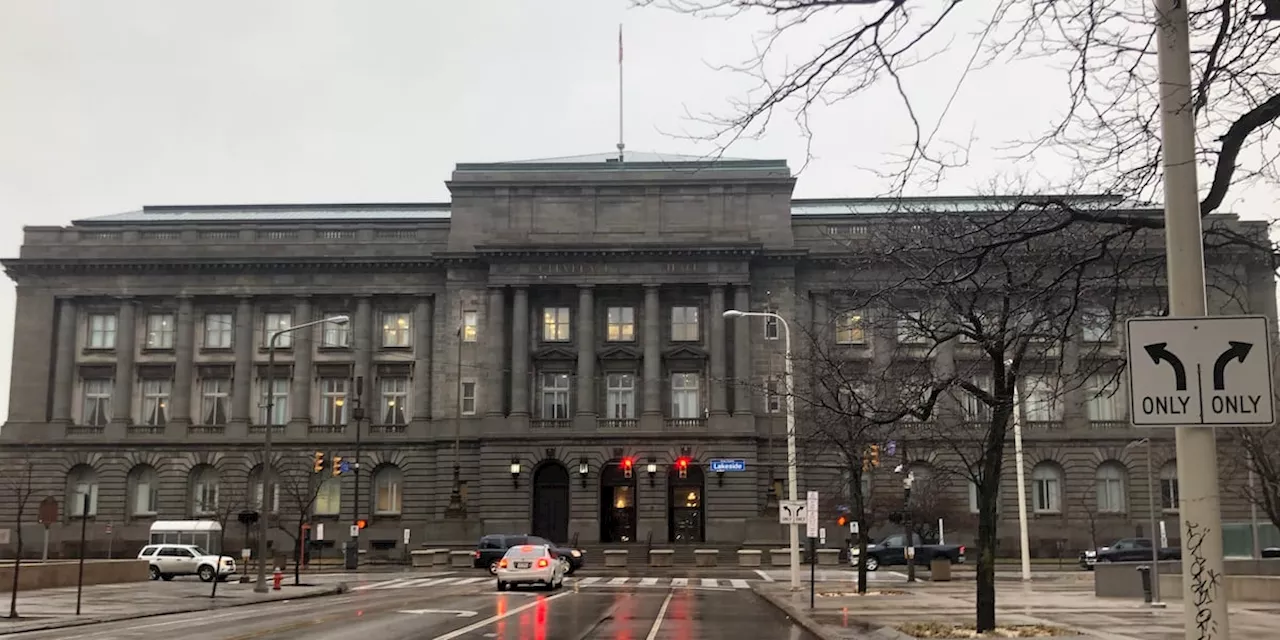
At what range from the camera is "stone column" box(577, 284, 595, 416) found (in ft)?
246

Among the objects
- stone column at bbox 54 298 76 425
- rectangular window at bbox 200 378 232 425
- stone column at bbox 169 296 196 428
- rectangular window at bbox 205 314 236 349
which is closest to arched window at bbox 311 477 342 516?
rectangular window at bbox 200 378 232 425

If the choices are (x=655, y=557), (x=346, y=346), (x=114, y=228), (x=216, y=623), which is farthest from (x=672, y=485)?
(x=216, y=623)

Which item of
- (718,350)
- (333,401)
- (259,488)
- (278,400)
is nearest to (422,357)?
(333,401)

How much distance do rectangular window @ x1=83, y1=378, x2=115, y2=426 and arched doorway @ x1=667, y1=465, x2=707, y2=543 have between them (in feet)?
126

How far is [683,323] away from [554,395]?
9.70m

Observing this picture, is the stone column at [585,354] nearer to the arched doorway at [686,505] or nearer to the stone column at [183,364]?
the arched doorway at [686,505]

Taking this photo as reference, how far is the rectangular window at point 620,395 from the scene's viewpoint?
76.0 meters

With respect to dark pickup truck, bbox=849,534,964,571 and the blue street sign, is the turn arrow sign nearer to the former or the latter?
dark pickup truck, bbox=849,534,964,571

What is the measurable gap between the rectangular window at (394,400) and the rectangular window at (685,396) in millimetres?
18001

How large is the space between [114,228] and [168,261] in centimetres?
564

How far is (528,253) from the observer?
75.2 meters

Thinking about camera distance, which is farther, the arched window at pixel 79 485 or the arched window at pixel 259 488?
the arched window at pixel 79 485

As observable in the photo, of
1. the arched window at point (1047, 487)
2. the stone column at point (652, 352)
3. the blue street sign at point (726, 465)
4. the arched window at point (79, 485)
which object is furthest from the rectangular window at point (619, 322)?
the arched window at point (79, 485)

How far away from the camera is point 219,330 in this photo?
79438 mm
